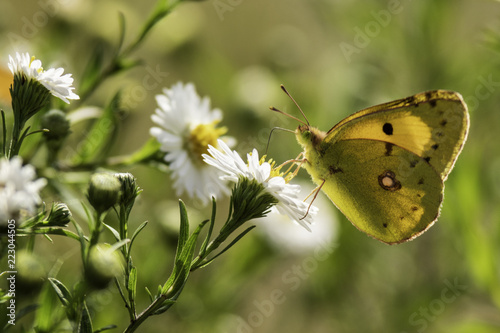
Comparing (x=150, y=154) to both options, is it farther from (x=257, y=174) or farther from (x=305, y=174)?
(x=305, y=174)

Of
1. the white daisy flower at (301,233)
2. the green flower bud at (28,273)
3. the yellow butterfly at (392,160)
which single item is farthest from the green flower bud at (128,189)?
the white daisy flower at (301,233)

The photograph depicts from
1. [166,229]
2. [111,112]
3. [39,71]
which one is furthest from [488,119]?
[39,71]

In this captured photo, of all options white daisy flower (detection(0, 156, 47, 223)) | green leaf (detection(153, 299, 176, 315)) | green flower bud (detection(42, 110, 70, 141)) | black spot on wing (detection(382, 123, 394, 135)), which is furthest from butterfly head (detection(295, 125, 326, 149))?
white daisy flower (detection(0, 156, 47, 223))

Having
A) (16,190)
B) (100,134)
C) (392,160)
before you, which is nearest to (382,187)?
(392,160)

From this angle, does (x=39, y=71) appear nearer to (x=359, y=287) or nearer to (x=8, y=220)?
(x=8, y=220)

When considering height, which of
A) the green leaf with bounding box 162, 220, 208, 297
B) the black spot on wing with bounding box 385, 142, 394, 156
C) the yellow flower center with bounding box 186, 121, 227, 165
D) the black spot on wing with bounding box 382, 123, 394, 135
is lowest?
the black spot on wing with bounding box 385, 142, 394, 156

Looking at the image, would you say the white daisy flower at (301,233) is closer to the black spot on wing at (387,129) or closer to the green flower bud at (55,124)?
the black spot on wing at (387,129)

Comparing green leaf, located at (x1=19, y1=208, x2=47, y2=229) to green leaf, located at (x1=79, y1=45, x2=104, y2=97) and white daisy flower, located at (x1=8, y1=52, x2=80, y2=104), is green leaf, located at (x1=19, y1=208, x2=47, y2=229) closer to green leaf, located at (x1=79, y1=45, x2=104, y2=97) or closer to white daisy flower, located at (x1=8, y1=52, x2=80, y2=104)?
white daisy flower, located at (x1=8, y1=52, x2=80, y2=104)
